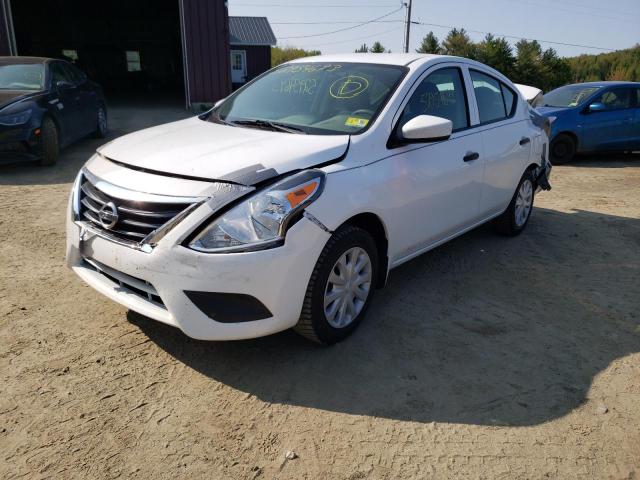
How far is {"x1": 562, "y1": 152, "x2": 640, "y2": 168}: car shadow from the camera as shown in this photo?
A: 1023cm

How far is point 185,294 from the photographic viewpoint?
2.63m

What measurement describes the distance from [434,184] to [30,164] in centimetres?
670

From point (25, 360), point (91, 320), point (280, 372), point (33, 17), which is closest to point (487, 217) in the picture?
point (280, 372)

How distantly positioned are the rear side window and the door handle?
0.38 meters

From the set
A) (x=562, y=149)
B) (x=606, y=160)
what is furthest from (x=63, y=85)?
(x=606, y=160)

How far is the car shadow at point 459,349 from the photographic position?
277 cm

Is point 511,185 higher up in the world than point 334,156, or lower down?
lower down

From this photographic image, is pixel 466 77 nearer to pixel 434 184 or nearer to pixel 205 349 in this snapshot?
pixel 434 184

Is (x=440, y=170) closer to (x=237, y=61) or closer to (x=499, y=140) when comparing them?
(x=499, y=140)

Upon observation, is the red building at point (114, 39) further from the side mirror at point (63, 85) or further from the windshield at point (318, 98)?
the windshield at point (318, 98)

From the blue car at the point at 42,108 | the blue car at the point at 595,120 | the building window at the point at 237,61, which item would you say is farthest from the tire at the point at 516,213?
the building window at the point at 237,61

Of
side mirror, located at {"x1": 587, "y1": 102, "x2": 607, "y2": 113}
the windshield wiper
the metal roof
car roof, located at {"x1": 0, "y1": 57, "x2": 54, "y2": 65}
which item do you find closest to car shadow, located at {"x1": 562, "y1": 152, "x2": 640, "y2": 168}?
side mirror, located at {"x1": 587, "y1": 102, "x2": 607, "y2": 113}

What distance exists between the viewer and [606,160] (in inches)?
427

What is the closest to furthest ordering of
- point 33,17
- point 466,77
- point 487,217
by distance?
point 466,77, point 487,217, point 33,17
